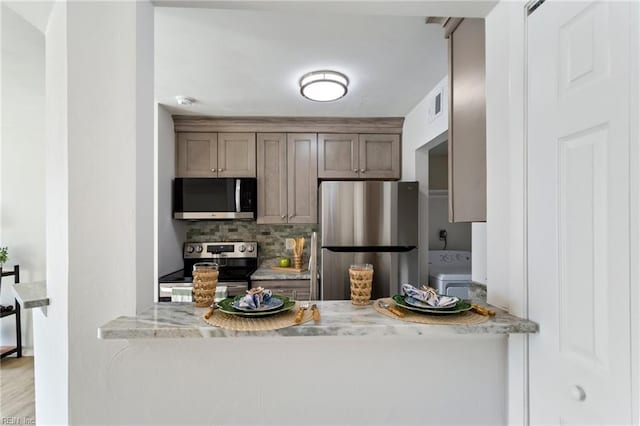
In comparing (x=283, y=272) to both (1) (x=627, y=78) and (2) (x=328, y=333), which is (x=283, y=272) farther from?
(1) (x=627, y=78)

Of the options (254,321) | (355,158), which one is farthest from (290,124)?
(254,321)

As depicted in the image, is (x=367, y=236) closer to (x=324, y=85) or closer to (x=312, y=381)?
(x=324, y=85)

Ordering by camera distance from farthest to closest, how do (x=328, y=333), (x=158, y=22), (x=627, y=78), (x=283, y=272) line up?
(x=283, y=272) → (x=158, y=22) → (x=328, y=333) → (x=627, y=78)

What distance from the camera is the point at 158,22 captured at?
62.0 inches

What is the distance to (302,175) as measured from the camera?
3.16 metres

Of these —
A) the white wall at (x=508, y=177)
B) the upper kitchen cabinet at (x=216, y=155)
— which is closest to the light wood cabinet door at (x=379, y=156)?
the upper kitchen cabinet at (x=216, y=155)

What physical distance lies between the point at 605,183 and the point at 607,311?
295 mm

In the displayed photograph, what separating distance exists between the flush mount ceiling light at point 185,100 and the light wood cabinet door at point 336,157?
1.21 metres

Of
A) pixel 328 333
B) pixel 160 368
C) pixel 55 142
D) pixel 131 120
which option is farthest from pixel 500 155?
pixel 55 142

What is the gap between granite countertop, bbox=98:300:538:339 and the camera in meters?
0.88

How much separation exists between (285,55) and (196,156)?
63.5 inches

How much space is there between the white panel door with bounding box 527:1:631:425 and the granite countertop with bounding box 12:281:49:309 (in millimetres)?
1887

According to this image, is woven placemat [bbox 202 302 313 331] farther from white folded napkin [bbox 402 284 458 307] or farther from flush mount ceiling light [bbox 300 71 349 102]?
flush mount ceiling light [bbox 300 71 349 102]

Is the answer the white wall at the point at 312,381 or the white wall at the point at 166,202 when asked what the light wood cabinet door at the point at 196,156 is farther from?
the white wall at the point at 312,381
